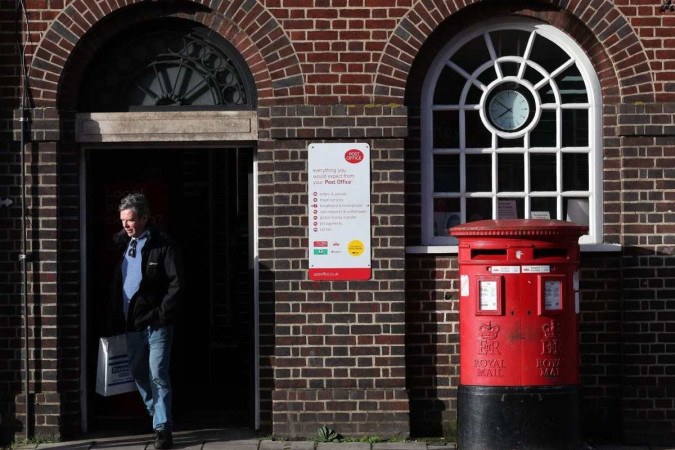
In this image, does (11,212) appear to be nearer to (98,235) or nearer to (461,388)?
(98,235)

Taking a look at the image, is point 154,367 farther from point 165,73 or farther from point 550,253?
point 550,253

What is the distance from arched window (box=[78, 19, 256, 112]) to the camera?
9.52m

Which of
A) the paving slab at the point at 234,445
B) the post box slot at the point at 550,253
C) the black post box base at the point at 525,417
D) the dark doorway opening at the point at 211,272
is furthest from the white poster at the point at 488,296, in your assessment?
the dark doorway opening at the point at 211,272

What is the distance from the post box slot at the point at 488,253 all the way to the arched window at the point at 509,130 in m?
1.22

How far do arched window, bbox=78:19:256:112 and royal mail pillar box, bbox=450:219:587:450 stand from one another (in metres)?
2.42

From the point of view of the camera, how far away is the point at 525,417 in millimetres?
8242

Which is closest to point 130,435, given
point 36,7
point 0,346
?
point 0,346

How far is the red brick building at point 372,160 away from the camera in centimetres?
926

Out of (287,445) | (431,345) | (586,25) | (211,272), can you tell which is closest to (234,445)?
(287,445)

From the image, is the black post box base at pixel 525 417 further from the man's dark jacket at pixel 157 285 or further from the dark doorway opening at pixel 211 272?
the dark doorway opening at pixel 211 272

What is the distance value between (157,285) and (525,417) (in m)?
2.84

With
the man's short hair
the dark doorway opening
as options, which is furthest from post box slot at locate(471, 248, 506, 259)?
the dark doorway opening

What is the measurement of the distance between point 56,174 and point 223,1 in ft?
6.08

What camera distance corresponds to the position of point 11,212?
930 cm
